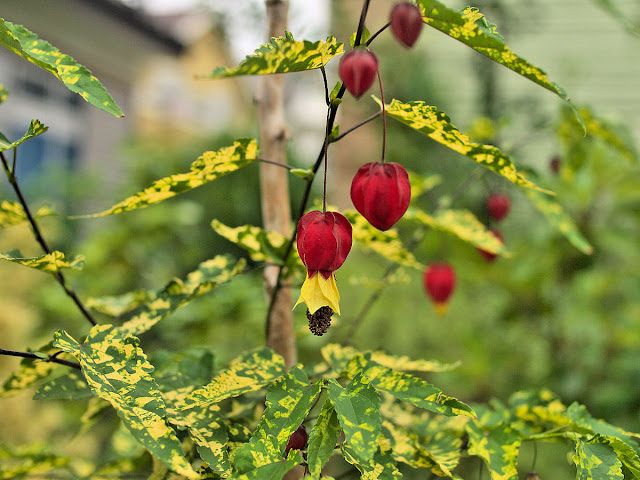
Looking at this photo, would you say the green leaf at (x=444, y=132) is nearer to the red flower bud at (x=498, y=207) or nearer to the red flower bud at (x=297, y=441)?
the red flower bud at (x=297, y=441)

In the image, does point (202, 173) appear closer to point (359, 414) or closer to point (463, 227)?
point (359, 414)

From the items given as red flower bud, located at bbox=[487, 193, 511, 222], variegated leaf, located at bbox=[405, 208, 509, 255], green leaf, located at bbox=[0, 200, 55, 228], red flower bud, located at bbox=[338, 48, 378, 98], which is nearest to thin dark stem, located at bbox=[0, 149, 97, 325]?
green leaf, located at bbox=[0, 200, 55, 228]

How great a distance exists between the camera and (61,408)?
2199 mm

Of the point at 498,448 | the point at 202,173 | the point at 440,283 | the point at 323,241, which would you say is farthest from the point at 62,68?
the point at 440,283

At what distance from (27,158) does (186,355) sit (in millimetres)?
4562

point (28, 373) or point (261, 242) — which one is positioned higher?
point (261, 242)

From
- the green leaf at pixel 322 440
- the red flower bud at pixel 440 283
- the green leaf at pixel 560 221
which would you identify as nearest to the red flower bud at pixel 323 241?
the green leaf at pixel 322 440

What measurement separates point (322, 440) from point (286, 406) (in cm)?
4

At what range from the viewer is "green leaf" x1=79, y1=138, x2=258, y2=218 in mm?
504

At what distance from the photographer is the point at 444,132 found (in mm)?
446

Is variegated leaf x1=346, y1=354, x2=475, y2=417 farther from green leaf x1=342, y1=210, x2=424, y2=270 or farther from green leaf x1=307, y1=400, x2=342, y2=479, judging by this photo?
green leaf x1=342, y1=210, x2=424, y2=270

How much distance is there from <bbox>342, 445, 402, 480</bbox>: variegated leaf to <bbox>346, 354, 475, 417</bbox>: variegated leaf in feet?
0.17

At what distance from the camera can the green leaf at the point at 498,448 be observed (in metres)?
0.50

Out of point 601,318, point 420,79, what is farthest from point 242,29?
point 601,318
